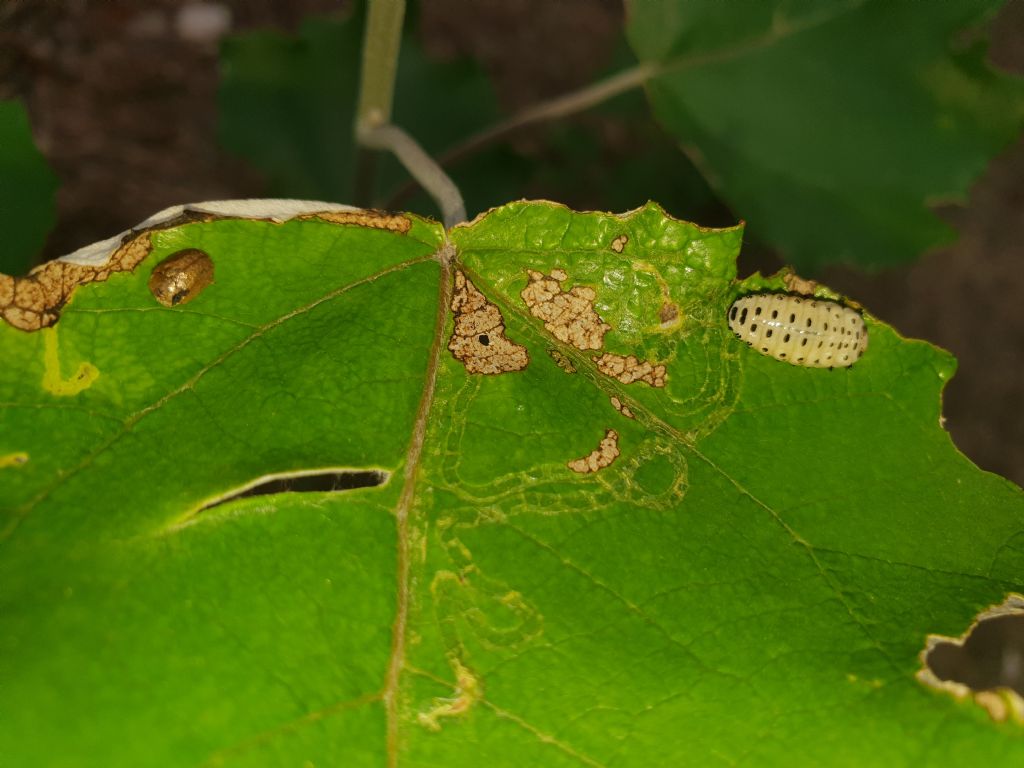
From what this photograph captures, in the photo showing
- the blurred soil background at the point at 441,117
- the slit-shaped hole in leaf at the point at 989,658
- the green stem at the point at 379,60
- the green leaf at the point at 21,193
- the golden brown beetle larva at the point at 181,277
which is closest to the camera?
the golden brown beetle larva at the point at 181,277

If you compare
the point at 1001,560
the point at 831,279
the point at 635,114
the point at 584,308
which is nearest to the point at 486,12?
the point at 635,114

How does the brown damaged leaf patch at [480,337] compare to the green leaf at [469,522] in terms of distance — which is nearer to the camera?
the green leaf at [469,522]

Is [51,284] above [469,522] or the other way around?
above

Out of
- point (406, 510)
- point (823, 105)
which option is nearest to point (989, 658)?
point (823, 105)

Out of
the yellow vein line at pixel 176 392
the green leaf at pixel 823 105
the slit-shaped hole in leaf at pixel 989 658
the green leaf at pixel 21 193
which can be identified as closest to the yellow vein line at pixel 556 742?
the yellow vein line at pixel 176 392

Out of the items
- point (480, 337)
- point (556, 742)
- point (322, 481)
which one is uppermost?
point (480, 337)

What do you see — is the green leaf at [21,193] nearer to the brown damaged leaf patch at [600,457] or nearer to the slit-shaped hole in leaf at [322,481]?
the slit-shaped hole in leaf at [322,481]

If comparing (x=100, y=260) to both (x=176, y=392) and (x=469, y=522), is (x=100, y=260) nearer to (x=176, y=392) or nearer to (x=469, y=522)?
(x=176, y=392)

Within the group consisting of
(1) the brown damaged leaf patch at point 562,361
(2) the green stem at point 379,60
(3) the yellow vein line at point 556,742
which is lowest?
(3) the yellow vein line at point 556,742
